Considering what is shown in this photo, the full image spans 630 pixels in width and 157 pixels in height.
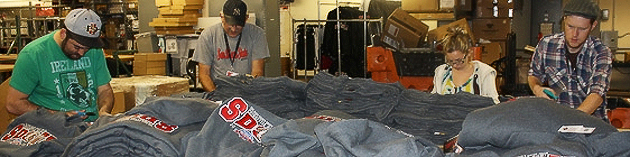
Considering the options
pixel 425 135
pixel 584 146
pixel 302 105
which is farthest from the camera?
pixel 302 105

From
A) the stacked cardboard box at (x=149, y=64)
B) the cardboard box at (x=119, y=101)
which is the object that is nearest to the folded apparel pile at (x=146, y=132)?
the cardboard box at (x=119, y=101)

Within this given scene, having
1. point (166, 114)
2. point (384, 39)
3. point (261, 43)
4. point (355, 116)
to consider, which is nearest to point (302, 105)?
point (355, 116)

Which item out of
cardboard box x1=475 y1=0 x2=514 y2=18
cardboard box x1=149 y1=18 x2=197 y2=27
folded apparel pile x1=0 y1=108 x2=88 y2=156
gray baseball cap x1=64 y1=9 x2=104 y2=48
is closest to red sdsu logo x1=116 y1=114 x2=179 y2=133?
folded apparel pile x1=0 y1=108 x2=88 y2=156

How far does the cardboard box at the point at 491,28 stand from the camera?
33.0 ft

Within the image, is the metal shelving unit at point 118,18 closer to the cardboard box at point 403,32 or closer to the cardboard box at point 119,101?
the cardboard box at point 403,32

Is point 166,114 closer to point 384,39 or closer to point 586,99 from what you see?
point 586,99

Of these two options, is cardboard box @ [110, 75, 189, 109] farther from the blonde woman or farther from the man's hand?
the blonde woman

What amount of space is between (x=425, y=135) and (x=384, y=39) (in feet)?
20.1

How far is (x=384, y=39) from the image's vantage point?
846 centimetres

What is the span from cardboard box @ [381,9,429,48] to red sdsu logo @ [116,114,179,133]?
21.2ft

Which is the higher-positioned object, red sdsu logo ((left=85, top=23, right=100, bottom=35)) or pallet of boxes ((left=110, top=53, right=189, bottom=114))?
red sdsu logo ((left=85, top=23, right=100, bottom=35))

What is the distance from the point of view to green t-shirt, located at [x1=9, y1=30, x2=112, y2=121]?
3512 mm

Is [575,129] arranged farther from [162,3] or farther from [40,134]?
[162,3]

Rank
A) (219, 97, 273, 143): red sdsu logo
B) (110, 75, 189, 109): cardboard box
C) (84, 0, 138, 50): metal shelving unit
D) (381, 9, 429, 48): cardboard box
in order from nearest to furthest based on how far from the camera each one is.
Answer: (219, 97, 273, 143): red sdsu logo
(110, 75, 189, 109): cardboard box
(381, 9, 429, 48): cardboard box
(84, 0, 138, 50): metal shelving unit
